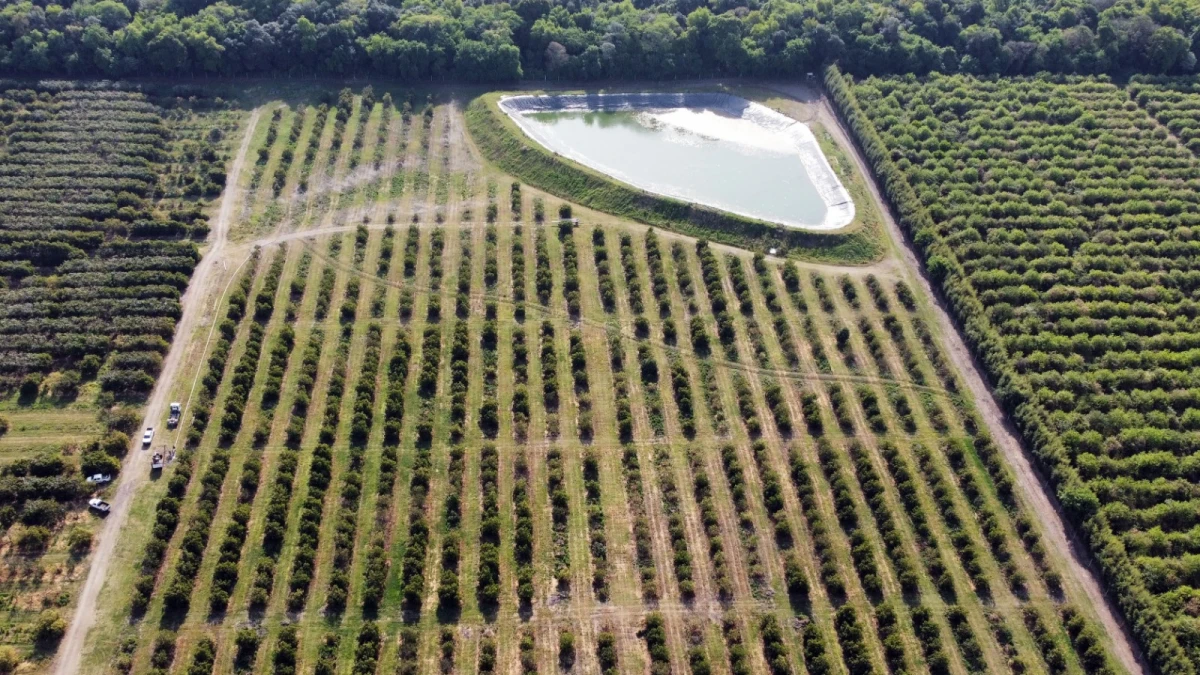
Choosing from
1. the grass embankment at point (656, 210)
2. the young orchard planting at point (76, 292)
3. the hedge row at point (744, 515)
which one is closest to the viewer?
the young orchard planting at point (76, 292)

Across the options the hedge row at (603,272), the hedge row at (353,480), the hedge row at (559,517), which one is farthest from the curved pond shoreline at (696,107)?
the hedge row at (559,517)

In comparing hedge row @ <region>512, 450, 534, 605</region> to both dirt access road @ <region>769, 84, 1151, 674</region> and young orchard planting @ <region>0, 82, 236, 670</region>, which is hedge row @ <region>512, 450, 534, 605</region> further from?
dirt access road @ <region>769, 84, 1151, 674</region>

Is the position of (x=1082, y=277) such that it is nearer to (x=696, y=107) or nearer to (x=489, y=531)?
(x=696, y=107)

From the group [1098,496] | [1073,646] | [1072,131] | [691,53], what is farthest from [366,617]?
[1072,131]

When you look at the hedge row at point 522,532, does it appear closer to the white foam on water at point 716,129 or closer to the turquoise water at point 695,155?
the turquoise water at point 695,155

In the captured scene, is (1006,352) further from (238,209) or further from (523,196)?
(238,209)

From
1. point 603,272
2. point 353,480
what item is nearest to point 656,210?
point 603,272
